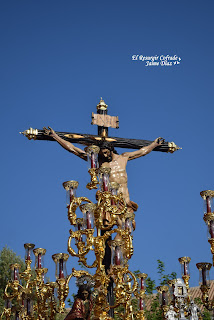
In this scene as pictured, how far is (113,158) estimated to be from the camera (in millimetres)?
14000

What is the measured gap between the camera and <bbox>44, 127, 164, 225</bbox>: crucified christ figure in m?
13.4

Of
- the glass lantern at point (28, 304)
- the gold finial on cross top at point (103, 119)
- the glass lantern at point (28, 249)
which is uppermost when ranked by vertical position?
the gold finial on cross top at point (103, 119)

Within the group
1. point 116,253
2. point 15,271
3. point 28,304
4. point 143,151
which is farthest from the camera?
point 143,151

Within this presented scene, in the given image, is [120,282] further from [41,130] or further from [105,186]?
[41,130]

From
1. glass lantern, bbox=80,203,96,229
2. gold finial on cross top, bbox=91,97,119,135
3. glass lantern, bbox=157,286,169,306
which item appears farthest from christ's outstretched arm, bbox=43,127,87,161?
glass lantern, bbox=157,286,169,306

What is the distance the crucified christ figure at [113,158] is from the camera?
1344 centimetres

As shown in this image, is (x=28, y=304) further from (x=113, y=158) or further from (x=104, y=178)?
(x=113, y=158)

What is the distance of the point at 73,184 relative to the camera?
11.9m

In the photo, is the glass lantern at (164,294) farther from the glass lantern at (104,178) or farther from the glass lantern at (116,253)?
the glass lantern at (104,178)

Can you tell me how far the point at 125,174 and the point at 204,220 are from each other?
8.82ft

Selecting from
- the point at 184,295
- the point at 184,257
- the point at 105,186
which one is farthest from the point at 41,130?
the point at 184,295

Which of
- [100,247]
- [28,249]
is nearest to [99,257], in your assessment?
[100,247]

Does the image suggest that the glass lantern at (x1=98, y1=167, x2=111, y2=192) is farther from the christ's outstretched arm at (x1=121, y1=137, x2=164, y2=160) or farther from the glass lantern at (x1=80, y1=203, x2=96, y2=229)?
the christ's outstretched arm at (x1=121, y1=137, x2=164, y2=160)

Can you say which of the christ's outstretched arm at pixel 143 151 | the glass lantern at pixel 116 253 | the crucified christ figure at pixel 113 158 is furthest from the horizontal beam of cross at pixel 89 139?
the glass lantern at pixel 116 253
